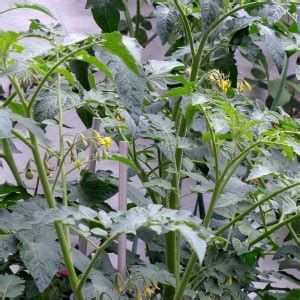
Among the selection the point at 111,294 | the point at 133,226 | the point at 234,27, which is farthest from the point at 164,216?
the point at 234,27

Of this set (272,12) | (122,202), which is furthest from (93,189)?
(272,12)

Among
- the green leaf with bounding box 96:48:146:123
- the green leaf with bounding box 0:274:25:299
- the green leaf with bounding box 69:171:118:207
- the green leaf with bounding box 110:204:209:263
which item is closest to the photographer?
the green leaf with bounding box 110:204:209:263

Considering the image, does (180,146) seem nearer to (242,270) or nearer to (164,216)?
(242,270)

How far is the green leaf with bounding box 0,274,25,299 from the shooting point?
0.81m

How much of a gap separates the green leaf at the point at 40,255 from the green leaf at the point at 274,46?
394 mm

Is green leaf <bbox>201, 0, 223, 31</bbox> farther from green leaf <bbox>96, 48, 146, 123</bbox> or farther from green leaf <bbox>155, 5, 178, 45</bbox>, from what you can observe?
green leaf <bbox>96, 48, 146, 123</bbox>

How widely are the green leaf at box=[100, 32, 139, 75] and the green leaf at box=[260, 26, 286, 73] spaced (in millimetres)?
338

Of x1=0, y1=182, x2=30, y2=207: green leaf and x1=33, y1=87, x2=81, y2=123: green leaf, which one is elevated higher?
x1=33, y1=87, x2=81, y2=123: green leaf

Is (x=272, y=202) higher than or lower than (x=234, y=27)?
lower

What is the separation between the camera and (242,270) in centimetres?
99

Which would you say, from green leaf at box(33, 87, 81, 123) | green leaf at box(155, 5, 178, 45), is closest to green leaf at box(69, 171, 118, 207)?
green leaf at box(33, 87, 81, 123)

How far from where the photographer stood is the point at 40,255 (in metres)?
0.78

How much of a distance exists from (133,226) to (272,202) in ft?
1.26

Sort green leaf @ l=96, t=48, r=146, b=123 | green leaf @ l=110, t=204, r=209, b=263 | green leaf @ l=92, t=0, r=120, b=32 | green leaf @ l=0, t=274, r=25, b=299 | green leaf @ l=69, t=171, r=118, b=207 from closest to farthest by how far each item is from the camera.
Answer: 1. green leaf @ l=110, t=204, r=209, b=263
2. green leaf @ l=96, t=48, r=146, b=123
3. green leaf @ l=0, t=274, r=25, b=299
4. green leaf @ l=69, t=171, r=118, b=207
5. green leaf @ l=92, t=0, r=120, b=32
